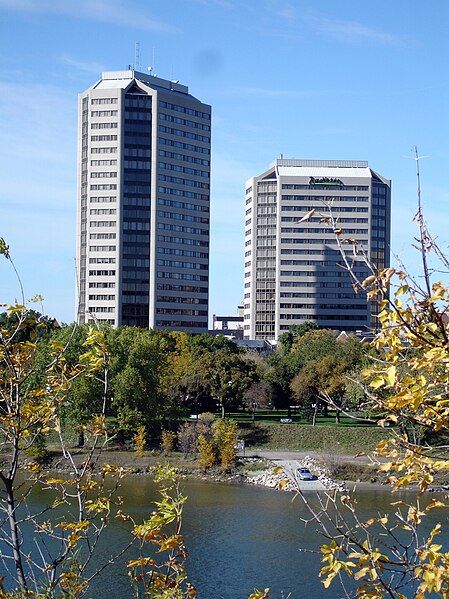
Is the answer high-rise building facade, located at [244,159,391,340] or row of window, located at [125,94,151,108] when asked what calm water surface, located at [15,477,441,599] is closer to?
row of window, located at [125,94,151,108]

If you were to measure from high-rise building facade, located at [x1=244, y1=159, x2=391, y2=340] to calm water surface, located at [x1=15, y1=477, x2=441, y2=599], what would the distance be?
4122cm

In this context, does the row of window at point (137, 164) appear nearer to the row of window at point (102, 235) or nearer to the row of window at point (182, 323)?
the row of window at point (102, 235)

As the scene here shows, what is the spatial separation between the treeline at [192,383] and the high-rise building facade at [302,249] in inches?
1048

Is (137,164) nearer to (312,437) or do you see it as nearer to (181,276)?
(181,276)

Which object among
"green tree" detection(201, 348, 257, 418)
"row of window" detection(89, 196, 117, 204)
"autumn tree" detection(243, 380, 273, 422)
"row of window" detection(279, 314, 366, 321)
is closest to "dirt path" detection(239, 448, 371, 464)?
"green tree" detection(201, 348, 257, 418)

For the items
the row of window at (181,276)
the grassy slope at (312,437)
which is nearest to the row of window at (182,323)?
the row of window at (181,276)

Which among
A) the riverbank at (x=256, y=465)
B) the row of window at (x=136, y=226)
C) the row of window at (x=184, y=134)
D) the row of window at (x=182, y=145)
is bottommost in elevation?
the riverbank at (x=256, y=465)

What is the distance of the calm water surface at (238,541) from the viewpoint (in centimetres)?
1562

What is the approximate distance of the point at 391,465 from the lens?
11.3 ft

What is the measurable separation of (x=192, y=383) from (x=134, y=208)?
2682 cm

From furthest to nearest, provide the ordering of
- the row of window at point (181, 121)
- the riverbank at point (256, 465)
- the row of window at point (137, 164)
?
the row of window at point (181, 121), the row of window at point (137, 164), the riverbank at point (256, 465)

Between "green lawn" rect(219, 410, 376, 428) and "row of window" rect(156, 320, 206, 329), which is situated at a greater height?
"row of window" rect(156, 320, 206, 329)

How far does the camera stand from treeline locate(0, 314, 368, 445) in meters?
31.6

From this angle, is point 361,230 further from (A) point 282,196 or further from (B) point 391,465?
(B) point 391,465
